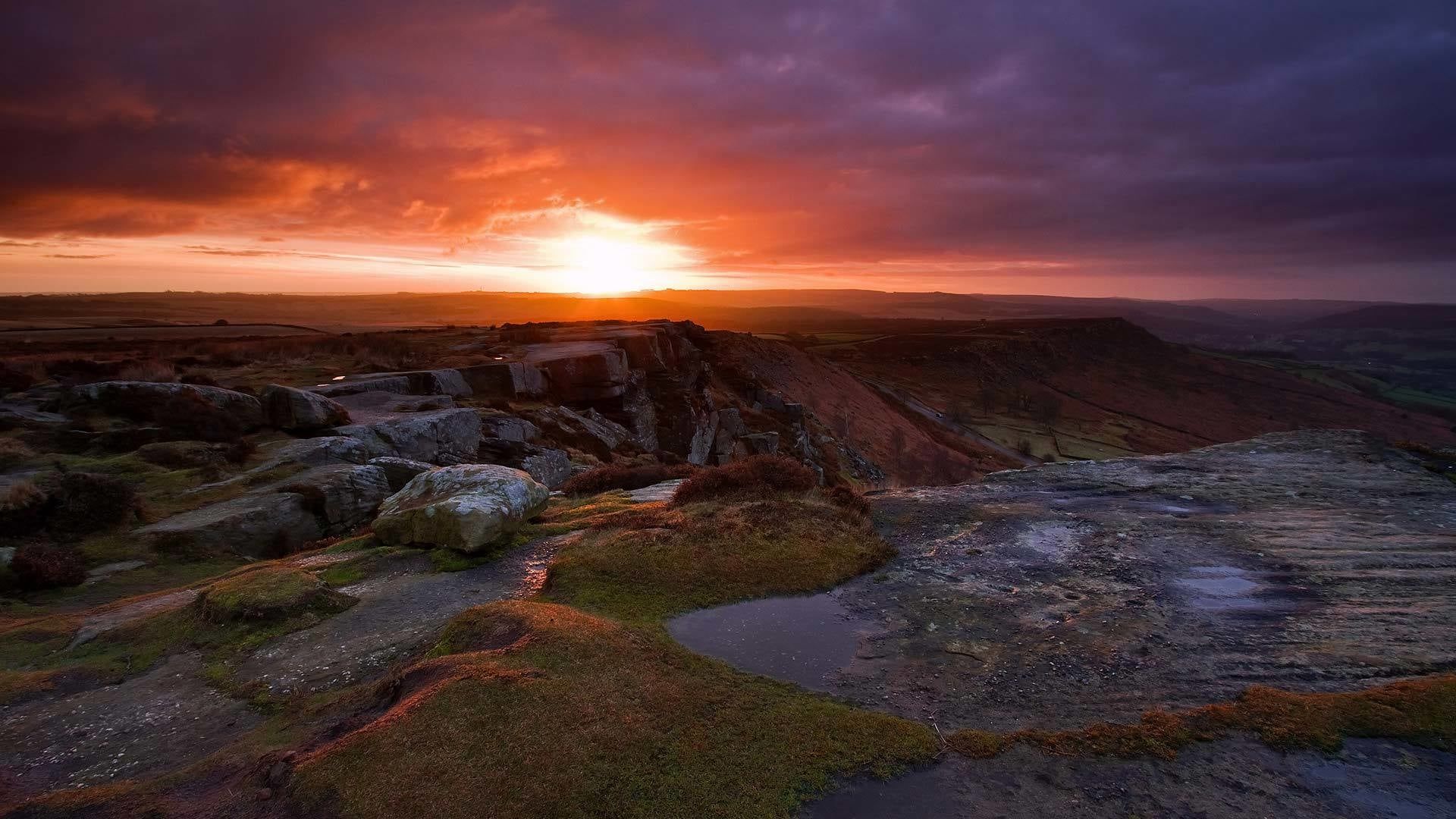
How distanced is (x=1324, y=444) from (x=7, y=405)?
1961 inches

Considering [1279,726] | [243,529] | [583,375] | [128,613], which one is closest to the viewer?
[1279,726]

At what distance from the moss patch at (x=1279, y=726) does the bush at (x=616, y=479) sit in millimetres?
17236

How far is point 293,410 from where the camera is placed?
2358cm

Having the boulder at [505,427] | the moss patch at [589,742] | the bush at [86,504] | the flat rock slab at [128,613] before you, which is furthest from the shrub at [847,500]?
the bush at [86,504]

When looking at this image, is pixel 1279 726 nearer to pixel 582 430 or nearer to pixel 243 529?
pixel 243 529

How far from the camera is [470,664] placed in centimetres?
→ 934

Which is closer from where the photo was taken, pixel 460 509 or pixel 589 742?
pixel 589 742

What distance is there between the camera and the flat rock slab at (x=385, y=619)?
1027cm

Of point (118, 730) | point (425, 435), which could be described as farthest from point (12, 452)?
point (118, 730)

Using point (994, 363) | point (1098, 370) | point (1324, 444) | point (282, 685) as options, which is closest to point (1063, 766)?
point (282, 685)

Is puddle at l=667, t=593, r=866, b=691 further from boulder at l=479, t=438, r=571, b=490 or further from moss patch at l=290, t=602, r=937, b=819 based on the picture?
boulder at l=479, t=438, r=571, b=490

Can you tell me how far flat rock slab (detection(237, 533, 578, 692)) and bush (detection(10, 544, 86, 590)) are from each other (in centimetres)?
647

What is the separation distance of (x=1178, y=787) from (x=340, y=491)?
2122cm

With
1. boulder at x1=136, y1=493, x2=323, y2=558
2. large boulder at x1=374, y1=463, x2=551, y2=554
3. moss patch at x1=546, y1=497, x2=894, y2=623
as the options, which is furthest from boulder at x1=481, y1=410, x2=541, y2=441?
moss patch at x1=546, y1=497, x2=894, y2=623
